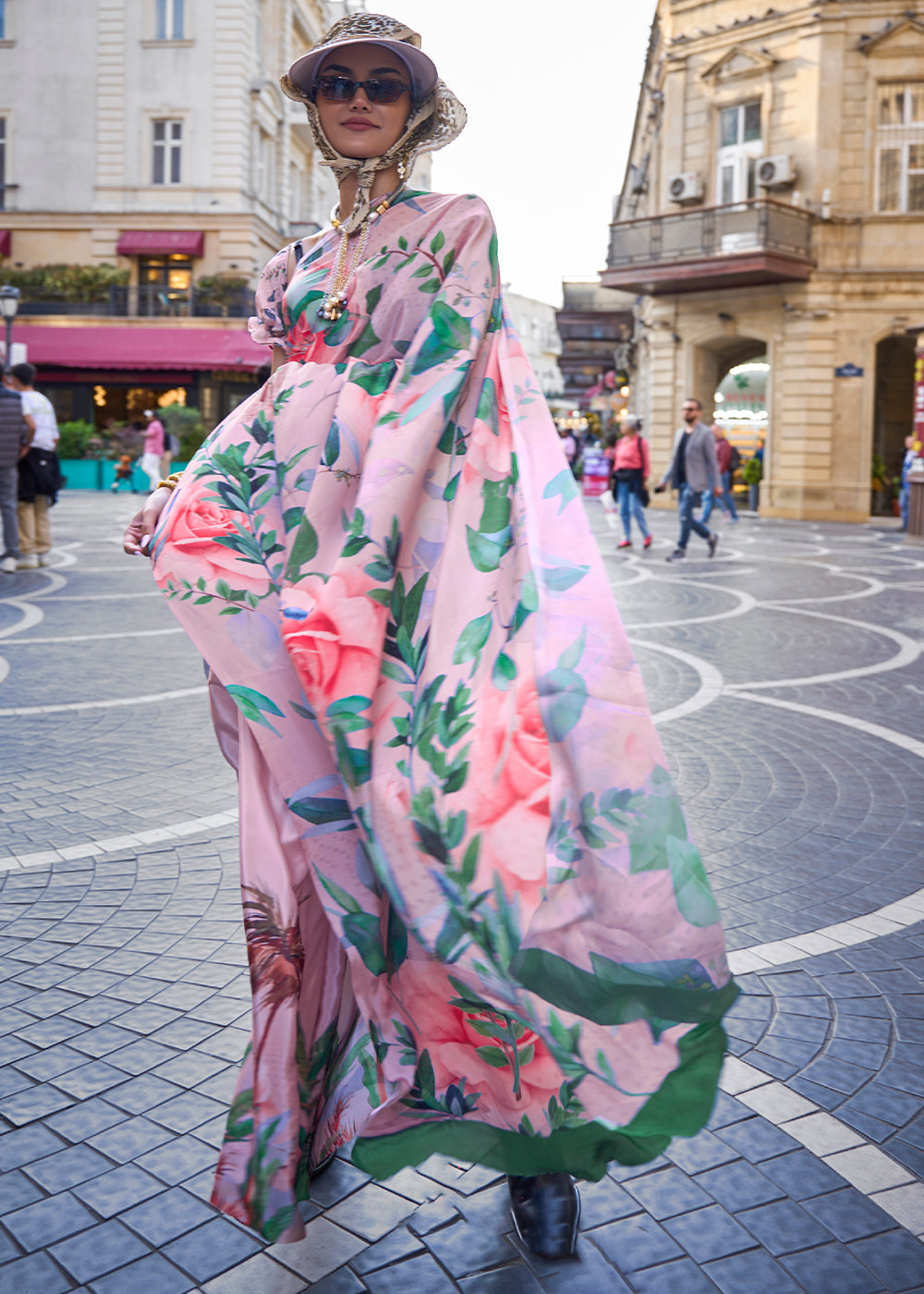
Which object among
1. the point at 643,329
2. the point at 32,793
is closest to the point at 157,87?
the point at 643,329

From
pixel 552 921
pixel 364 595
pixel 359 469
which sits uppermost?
pixel 359 469

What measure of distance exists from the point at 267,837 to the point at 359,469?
66 cm

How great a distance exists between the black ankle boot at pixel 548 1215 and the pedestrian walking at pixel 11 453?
10.4 meters

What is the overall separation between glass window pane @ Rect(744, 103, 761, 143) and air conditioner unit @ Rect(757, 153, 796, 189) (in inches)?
45.6

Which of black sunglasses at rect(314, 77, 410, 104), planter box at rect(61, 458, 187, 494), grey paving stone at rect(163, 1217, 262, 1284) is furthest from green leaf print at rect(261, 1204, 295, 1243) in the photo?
planter box at rect(61, 458, 187, 494)

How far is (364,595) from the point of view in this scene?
1.99 metres

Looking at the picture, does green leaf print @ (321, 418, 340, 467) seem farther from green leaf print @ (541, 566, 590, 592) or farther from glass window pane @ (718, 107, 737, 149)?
glass window pane @ (718, 107, 737, 149)

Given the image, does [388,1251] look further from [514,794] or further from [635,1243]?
[514,794]

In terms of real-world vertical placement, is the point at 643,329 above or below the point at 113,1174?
above

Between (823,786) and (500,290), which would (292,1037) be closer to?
(500,290)

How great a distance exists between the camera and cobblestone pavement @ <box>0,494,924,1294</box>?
2.03 m

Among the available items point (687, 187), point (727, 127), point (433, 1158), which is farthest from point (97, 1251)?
point (727, 127)

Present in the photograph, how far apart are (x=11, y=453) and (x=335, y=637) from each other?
33.7 ft

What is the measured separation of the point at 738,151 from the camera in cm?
2708
